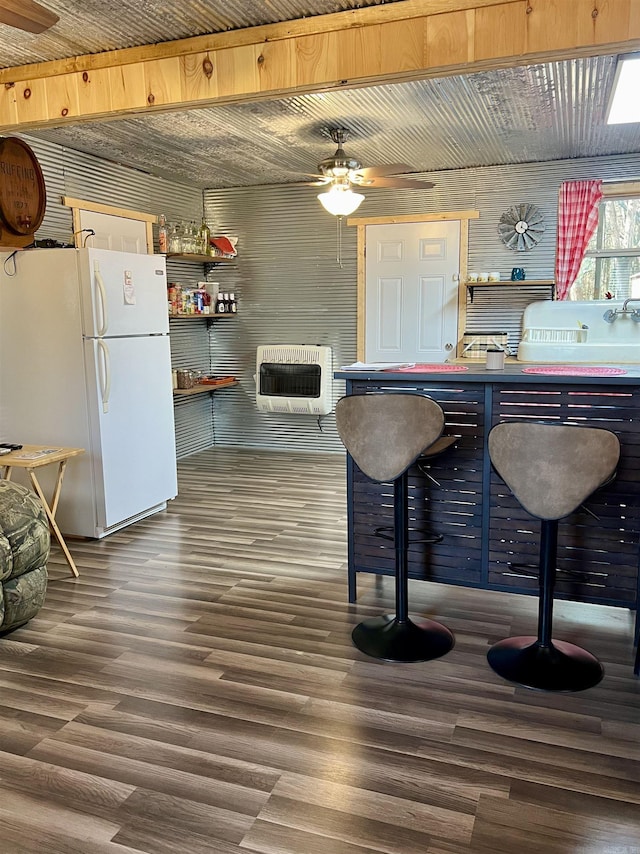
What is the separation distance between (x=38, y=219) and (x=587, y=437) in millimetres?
3292

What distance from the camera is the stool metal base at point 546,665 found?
2.42 meters

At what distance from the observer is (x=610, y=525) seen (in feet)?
8.67

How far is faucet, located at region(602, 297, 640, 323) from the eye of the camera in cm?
491

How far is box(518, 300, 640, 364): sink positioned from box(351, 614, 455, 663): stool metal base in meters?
2.93

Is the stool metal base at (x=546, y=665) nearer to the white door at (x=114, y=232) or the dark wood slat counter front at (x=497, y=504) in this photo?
the dark wood slat counter front at (x=497, y=504)

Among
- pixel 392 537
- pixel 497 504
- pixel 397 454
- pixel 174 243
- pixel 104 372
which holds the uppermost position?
pixel 174 243

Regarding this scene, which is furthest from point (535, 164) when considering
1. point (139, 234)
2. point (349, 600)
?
point (349, 600)

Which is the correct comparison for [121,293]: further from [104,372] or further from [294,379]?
[294,379]

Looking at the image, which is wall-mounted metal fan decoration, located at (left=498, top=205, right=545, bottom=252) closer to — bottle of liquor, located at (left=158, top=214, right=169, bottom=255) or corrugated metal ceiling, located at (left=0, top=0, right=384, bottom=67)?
bottle of liquor, located at (left=158, top=214, right=169, bottom=255)

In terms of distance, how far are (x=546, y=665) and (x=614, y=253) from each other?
13.3 ft

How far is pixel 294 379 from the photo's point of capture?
21.2ft

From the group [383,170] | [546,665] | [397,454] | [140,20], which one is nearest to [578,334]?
[383,170]

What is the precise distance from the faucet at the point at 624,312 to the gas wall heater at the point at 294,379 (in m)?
2.53

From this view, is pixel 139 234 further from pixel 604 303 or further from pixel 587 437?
pixel 587 437
